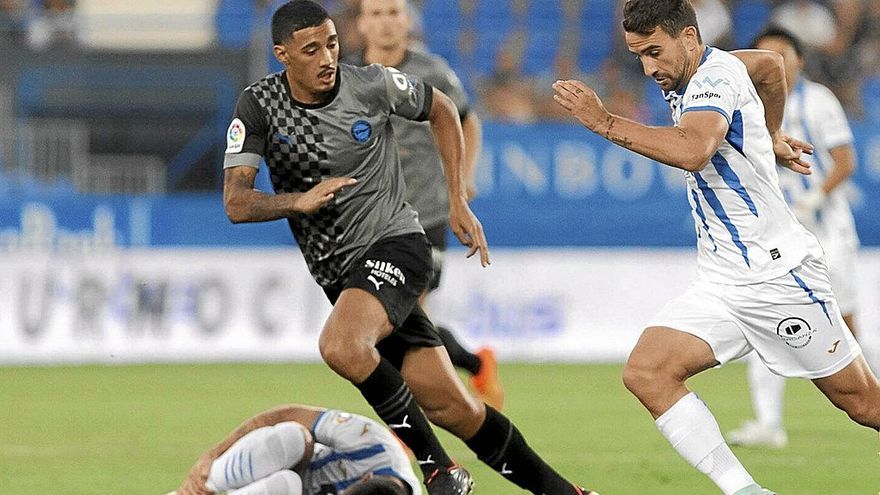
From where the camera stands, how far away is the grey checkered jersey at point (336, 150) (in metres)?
6.44

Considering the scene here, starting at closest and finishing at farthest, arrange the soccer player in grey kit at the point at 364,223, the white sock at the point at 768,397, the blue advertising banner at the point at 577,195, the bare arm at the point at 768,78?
the soccer player in grey kit at the point at 364,223
the bare arm at the point at 768,78
the white sock at the point at 768,397
the blue advertising banner at the point at 577,195

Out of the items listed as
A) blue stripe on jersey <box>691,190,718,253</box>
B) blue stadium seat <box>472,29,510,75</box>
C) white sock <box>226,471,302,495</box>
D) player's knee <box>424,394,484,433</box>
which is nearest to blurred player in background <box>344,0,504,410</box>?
player's knee <box>424,394,484,433</box>

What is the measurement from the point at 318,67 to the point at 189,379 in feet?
24.1

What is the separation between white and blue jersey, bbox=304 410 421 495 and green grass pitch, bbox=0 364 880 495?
158cm

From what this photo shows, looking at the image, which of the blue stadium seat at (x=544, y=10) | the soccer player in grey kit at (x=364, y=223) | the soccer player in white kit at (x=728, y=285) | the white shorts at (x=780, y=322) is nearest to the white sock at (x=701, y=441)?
the soccer player in white kit at (x=728, y=285)

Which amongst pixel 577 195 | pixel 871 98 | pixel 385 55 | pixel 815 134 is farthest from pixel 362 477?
pixel 871 98

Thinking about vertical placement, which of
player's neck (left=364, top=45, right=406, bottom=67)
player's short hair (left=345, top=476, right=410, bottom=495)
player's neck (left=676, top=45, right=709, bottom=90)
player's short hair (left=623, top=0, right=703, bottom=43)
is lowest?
player's short hair (left=345, top=476, right=410, bottom=495)

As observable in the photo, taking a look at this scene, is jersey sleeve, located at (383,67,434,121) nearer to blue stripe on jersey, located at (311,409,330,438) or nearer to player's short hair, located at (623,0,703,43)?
player's short hair, located at (623,0,703,43)

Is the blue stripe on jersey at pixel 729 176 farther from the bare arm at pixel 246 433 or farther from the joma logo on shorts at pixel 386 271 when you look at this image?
the bare arm at pixel 246 433

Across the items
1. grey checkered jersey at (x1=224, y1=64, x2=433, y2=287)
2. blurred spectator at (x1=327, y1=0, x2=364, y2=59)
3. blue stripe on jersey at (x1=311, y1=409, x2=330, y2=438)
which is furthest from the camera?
blurred spectator at (x1=327, y1=0, x2=364, y2=59)

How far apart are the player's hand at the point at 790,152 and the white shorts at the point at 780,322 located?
0.59 m

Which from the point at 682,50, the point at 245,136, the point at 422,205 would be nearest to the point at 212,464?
the point at 245,136

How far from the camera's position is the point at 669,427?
19.3 feet

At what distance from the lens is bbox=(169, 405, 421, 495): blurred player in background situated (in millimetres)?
5566
